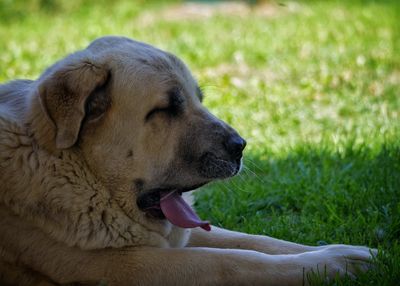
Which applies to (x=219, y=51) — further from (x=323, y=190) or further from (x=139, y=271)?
(x=139, y=271)

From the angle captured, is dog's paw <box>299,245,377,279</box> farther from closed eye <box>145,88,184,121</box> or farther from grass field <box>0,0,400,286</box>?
closed eye <box>145,88,184,121</box>

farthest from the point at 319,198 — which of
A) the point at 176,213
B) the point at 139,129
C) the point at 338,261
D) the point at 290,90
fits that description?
the point at 290,90

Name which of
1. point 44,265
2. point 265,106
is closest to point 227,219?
point 44,265

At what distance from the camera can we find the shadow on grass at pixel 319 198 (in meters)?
4.30

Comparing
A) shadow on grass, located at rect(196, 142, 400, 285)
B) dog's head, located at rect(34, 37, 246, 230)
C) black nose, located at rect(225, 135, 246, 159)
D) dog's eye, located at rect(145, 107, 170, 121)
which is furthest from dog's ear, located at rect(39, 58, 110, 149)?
shadow on grass, located at rect(196, 142, 400, 285)

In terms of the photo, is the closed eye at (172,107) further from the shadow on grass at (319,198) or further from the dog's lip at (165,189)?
the shadow on grass at (319,198)

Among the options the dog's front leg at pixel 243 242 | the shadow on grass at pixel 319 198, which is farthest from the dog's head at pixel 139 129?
the shadow on grass at pixel 319 198

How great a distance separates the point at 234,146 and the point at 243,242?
2.00 ft

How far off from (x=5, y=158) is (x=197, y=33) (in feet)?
24.1

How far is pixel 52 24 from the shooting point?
11922 mm

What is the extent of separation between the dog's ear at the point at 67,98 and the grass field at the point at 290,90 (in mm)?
1108

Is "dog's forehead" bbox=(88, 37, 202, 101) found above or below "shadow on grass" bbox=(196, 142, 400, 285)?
above

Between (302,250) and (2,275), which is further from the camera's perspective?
(302,250)

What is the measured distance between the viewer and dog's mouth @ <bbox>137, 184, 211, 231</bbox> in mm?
3678
